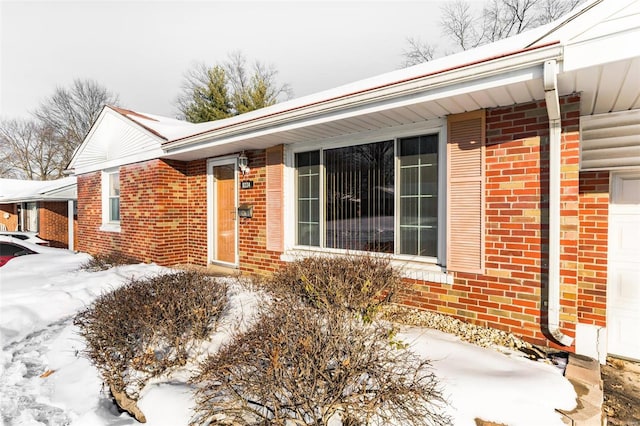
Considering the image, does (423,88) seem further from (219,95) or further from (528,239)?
(219,95)

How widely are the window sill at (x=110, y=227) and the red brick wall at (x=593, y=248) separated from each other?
10288 mm

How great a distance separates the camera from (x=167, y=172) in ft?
25.1

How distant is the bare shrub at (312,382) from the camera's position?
186cm

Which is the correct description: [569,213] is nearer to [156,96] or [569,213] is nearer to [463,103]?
[463,103]

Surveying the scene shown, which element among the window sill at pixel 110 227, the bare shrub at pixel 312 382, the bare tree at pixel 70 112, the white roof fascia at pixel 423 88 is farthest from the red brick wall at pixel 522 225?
the bare tree at pixel 70 112

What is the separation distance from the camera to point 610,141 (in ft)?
11.7

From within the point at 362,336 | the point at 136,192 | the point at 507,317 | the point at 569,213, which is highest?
the point at 136,192

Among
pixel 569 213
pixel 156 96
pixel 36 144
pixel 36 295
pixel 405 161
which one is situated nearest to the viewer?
pixel 569 213

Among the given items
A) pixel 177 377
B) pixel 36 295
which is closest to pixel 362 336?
pixel 177 377

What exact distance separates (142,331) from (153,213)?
5.35 metres

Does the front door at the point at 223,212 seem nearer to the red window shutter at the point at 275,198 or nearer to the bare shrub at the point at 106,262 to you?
the red window shutter at the point at 275,198

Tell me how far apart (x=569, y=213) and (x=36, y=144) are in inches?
1383

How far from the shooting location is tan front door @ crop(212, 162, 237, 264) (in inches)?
279

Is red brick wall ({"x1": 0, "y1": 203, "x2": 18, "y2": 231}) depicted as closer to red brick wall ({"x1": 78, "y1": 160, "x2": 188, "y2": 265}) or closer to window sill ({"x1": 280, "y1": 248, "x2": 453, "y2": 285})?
red brick wall ({"x1": 78, "y1": 160, "x2": 188, "y2": 265})
